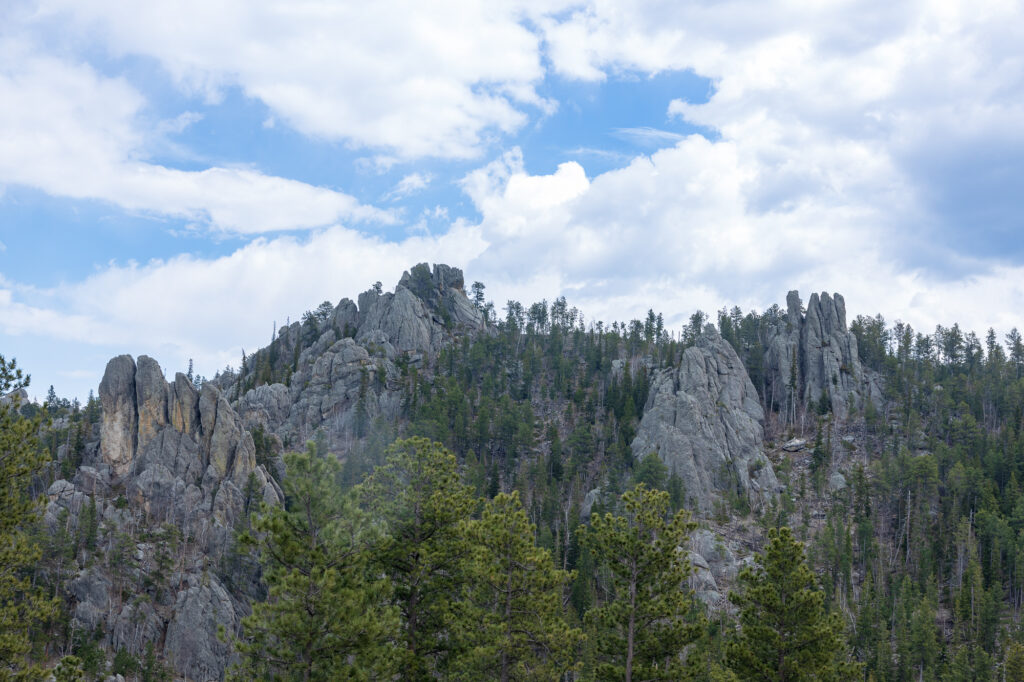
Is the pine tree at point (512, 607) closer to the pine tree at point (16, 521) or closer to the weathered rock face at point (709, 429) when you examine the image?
the pine tree at point (16, 521)

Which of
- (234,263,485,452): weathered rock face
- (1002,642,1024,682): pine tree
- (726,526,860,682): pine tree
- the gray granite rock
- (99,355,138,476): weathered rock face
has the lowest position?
the gray granite rock

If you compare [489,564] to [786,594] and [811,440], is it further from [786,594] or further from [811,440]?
[811,440]

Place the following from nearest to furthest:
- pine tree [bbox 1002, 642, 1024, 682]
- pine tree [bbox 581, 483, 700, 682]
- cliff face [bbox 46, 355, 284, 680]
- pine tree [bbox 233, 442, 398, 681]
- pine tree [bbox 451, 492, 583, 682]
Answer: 1. pine tree [bbox 233, 442, 398, 681]
2. pine tree [bbox 451, 492, 583, 682]
3. pine tree [bbox 581, 483, 700, 682]
4. pine tree [bbox 1002, 642, 1024, 682]
5. cliff face [bbox 46, 355, 284, 680]

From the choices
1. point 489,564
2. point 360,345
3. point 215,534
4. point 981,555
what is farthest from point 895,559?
point 360,345

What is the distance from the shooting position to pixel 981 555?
85812mm

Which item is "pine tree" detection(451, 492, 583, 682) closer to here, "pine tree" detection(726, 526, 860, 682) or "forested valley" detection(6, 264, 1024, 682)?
"forested valley" detection(6, 264, 1024, 682)

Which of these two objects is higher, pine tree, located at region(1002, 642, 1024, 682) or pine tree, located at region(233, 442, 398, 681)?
pine tree, located at region(233, 442, 398, 681)

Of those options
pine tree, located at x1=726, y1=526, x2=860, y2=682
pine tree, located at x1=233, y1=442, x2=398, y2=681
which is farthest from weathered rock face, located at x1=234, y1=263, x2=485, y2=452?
pine tree, located at x1=233, y1=442, x2=398, y2=681

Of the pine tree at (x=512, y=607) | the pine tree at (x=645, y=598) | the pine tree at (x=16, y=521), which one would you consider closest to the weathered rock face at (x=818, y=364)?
the pine tree at (x=645, y=598)

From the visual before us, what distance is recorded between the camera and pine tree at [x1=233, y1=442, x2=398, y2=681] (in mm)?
23203

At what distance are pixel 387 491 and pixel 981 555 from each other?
8757 cm

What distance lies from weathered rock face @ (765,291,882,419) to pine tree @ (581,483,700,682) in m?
112

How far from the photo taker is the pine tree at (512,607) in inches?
1141

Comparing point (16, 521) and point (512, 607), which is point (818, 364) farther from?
point (16, 521)
